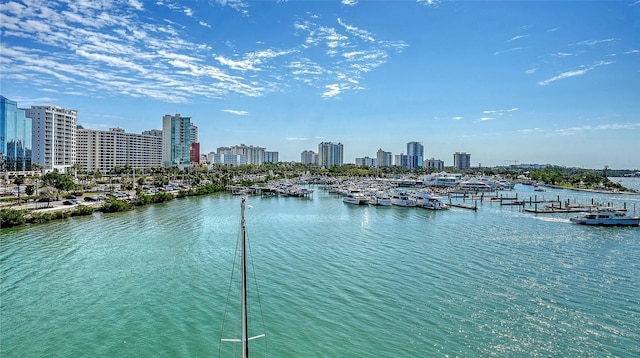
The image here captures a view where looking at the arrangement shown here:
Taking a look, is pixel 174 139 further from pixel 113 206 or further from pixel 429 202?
pixel 429 202

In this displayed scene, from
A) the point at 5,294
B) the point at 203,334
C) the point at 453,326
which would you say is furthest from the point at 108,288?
the point at 453,326

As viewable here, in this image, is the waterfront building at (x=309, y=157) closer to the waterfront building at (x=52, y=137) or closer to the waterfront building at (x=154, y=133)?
the waterfront building at (x=154, y=133)

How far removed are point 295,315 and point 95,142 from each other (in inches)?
2836

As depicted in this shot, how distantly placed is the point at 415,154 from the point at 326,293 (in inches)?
5712

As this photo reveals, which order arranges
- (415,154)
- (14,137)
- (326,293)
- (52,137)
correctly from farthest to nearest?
(415,154), (52,137), (14,137), (326,293)

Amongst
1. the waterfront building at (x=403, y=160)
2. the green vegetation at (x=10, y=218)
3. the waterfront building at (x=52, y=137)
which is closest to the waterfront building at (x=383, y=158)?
the waterfront building at (x=403, y=160)

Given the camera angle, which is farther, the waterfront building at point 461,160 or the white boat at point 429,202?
the waterfront building at point 461,160

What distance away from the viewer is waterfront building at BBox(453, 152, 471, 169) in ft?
526

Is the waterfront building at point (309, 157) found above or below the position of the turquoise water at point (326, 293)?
above

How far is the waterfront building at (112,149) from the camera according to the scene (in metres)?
67.5

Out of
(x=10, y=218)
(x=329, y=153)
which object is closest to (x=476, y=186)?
(x=10, y=218)

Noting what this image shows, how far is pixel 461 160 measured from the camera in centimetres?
16175

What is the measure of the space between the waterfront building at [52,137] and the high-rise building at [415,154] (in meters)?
118

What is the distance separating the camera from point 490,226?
84.4 ft
